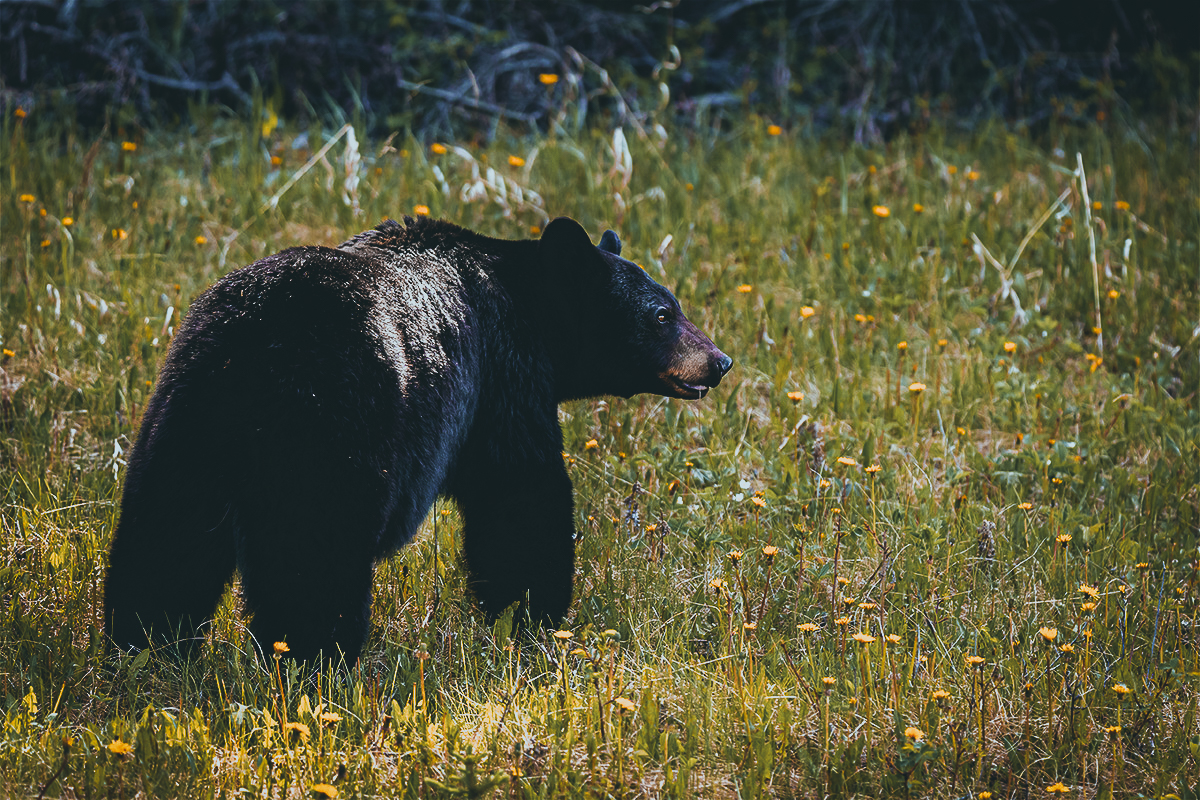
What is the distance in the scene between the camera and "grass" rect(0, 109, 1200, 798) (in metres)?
2.66

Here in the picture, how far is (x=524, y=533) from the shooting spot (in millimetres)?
3320

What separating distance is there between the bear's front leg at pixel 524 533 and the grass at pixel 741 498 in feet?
0.49

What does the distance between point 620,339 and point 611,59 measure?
6.01 m

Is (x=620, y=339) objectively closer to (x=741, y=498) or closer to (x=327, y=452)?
(x=741, y=498)

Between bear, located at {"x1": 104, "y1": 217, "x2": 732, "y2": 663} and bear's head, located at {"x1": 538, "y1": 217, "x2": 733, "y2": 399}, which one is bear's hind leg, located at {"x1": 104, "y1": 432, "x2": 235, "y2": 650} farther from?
bear's head, located at {"x1": 538, "y1": 217, "x2": 733, "y2": 399}

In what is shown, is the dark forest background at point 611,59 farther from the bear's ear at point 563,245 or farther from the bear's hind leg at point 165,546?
the bear's hind leg at point 165,546

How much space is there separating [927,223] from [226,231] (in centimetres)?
440

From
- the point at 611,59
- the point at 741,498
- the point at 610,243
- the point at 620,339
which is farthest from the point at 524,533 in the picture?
the point at 611,59

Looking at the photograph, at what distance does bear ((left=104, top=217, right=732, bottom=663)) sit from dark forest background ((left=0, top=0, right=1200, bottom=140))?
4738mm

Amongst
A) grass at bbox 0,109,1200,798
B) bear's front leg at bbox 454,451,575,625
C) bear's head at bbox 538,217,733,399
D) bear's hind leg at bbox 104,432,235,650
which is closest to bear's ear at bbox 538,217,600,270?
bear's head at bbox 538,217,733,399

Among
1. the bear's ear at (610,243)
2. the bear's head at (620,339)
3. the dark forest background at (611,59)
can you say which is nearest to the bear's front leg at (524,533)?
the bear's head at (620,339)

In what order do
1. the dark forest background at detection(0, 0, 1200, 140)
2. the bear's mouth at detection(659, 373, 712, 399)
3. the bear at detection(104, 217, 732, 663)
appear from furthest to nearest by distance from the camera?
the dark forest background at detection(0, 0, 1200, 140)
the bear's mouth at detection(659, 373, 712, 399)
the bear at detection(104, 217, 732, 663)

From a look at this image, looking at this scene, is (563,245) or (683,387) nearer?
(563,245)

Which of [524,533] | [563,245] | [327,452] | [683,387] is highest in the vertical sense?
[563,245]
